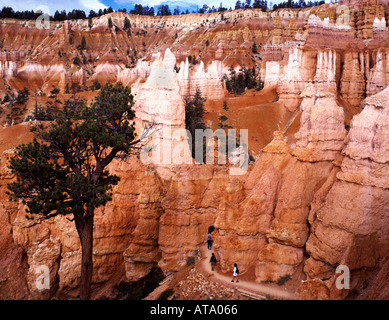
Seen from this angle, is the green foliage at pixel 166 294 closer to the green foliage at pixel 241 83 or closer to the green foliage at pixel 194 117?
the green foliage at pixel 194 117

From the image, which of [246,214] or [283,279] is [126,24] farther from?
[283,279]

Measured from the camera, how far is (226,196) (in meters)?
15.1

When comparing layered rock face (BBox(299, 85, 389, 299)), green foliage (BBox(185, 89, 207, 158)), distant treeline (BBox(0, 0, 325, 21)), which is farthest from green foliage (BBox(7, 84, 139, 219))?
distant treeline (BBox(0, 0, 325, 21))

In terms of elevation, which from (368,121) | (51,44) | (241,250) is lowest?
(241,250)

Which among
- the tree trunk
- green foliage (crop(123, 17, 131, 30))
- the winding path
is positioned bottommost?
the winding path

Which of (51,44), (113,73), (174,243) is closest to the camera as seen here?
(174,243)

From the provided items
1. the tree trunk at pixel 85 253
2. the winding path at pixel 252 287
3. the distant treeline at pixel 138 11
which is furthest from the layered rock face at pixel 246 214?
the distant treeline at pixel 138 11

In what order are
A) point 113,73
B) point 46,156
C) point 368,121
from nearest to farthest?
point 368,121 → point 46,156 → point 113,73

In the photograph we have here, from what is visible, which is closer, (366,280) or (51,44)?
(366,280)

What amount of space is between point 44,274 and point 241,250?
8973 mm

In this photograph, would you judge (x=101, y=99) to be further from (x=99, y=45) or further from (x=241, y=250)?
(x=99, y=45)

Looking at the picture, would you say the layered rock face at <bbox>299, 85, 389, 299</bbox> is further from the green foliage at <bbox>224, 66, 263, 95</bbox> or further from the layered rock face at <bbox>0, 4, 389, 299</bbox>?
the green foliage at <bbox>224, 66, 263, 95</bbox>

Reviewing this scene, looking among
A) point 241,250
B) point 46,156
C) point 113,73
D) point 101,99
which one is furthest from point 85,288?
point 113,73

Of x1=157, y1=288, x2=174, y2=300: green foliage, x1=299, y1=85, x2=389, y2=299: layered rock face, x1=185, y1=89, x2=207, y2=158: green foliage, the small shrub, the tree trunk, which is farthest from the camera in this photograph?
x1=185, y1=89, x2=207, y2=158: green foliage
